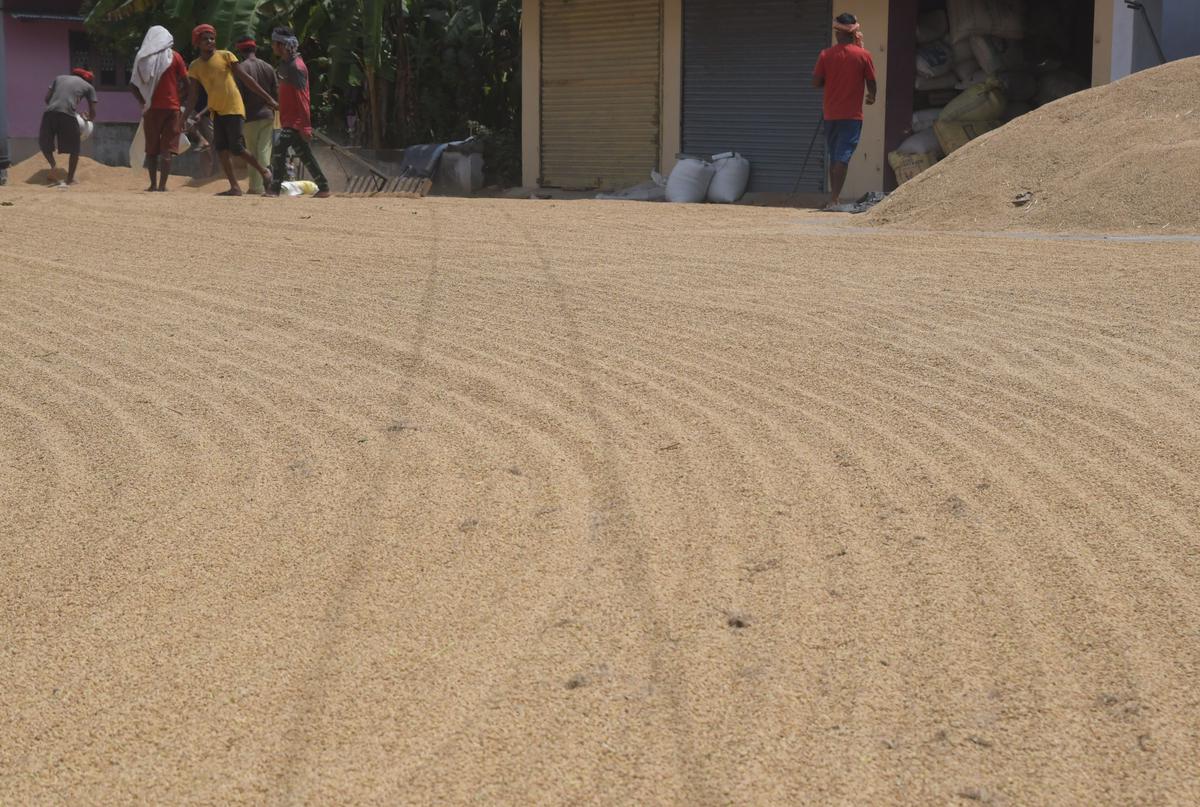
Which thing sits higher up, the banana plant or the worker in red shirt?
the banana plant

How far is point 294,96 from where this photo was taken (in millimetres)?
15391

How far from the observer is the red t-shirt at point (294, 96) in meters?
15.3

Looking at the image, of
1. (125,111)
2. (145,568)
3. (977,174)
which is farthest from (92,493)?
(125,111)

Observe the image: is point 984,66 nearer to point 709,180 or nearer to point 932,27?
point 932,27

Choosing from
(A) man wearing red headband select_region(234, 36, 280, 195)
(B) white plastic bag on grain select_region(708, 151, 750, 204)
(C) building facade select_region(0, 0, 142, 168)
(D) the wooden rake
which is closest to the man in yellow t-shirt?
(A) man wearing red headband select_region(234, 36, 280, 195)

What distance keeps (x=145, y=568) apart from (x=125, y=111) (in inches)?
1000

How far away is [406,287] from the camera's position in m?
7.60

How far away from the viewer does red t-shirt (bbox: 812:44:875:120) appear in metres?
13.9

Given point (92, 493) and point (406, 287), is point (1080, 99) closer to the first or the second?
point (406, 287)

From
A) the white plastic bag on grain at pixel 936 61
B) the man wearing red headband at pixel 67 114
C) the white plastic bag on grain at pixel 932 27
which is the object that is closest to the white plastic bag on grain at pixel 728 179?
the white plastic bag on grain at pixel 936 61

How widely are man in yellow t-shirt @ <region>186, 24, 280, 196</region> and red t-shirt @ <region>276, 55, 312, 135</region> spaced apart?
27cm

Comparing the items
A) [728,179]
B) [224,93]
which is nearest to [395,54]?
[728,179]

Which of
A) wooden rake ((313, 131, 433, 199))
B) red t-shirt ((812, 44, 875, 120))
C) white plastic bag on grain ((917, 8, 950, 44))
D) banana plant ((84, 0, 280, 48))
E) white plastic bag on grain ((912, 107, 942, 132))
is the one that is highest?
banana plant ((84, 0, 280, 48))

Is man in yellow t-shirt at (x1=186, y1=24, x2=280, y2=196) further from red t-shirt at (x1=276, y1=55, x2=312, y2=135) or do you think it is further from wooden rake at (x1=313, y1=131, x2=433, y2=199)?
wooden rake at (x1=313, y1=131, x2=433, y2=199)
